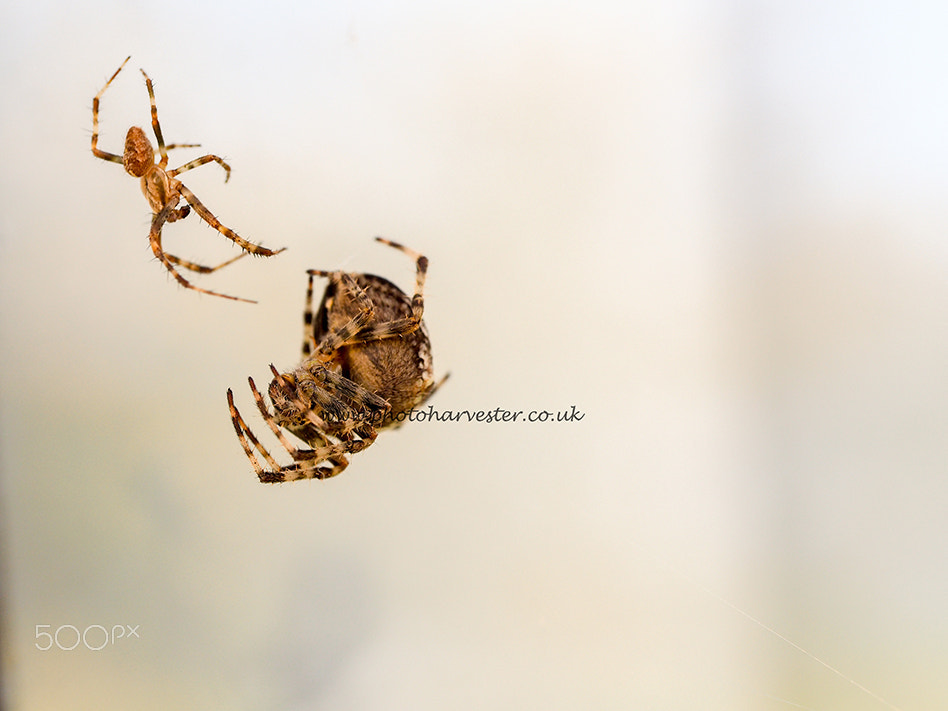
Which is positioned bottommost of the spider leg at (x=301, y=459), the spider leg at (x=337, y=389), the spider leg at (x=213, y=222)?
the spider leg at (x=301, y=459)

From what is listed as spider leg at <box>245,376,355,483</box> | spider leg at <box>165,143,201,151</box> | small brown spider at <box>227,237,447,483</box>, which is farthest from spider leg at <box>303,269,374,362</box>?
spider leg at <box>165,143,201,151</box>

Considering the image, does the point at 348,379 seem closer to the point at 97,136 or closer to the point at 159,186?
the point at 159,186

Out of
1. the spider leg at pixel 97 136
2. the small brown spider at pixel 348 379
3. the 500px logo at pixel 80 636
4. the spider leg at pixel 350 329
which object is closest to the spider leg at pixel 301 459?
the small brown spider at pixel 348 379

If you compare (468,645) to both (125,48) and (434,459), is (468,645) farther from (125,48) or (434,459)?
(125,48)

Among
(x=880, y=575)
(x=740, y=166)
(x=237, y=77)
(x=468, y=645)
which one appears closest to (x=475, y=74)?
(x=237, y=77)

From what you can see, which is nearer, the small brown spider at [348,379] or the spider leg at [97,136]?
the small brown spider at [348,379]

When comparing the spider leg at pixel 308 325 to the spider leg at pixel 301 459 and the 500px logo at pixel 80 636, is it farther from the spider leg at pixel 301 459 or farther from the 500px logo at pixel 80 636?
the 500px logo at pixel 80 636
